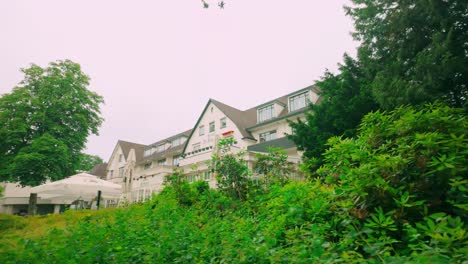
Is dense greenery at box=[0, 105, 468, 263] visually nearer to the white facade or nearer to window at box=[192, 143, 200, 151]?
the white facade

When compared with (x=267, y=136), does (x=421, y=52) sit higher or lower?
lower

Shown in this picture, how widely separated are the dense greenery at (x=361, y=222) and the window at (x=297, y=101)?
76.6ft

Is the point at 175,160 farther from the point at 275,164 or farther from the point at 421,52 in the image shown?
the point at 421,52

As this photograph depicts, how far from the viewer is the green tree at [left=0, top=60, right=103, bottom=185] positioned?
2320 cm

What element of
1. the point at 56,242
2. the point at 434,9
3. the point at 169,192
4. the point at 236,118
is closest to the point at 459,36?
the point at 434,9

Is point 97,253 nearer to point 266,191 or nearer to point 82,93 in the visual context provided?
point 266,191

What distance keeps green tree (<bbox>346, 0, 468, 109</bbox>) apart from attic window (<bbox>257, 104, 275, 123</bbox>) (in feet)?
61.8

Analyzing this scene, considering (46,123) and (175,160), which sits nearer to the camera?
(46,123)

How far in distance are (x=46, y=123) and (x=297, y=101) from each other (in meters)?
23.5

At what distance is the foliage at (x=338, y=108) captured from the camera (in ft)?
39.3

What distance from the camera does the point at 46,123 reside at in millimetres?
25641

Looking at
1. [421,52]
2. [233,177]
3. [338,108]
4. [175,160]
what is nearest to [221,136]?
[175,160]

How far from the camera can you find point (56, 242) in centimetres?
423

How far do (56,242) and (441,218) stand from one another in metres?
4.89
